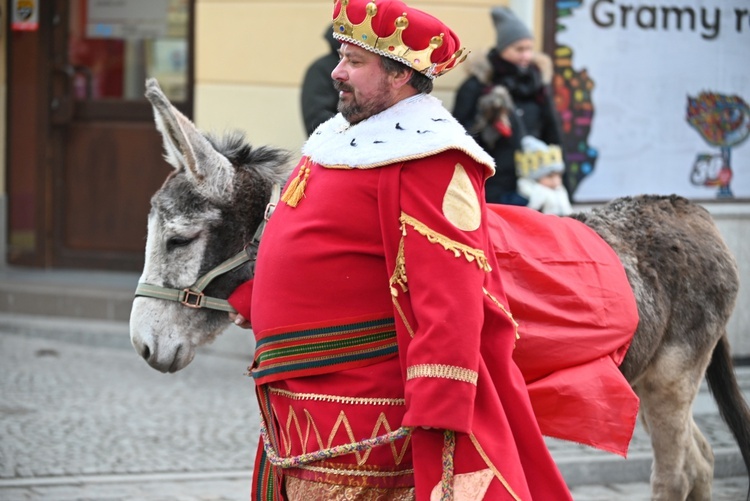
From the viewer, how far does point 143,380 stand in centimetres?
739

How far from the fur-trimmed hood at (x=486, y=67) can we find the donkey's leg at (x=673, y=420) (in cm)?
276

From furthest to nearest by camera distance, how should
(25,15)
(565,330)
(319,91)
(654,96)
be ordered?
(25,15) < (654,96) < (319,91) < (565,330)

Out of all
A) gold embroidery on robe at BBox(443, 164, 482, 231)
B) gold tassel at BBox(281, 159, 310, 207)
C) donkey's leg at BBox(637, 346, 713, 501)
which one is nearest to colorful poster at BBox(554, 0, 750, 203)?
donkey's leg at BBox(637, 346, 713, 501)

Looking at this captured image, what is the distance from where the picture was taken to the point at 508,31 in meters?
6.78

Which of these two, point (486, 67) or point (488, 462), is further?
point (486, 67)

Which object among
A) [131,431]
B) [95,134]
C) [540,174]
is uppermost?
[540,174]

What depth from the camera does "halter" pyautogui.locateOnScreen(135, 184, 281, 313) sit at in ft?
11.5

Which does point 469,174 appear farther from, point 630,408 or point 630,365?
point 630,365

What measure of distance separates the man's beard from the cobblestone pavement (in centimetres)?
278

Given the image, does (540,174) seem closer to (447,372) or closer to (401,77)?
(401,77)

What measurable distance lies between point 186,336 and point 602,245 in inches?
57.1

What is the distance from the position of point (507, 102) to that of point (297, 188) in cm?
353

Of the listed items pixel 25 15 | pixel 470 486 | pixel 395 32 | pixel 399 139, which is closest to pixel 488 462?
pixel 470 486

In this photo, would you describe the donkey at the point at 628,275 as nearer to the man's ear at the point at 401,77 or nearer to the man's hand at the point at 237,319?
the man's hand at the point at 237,319
